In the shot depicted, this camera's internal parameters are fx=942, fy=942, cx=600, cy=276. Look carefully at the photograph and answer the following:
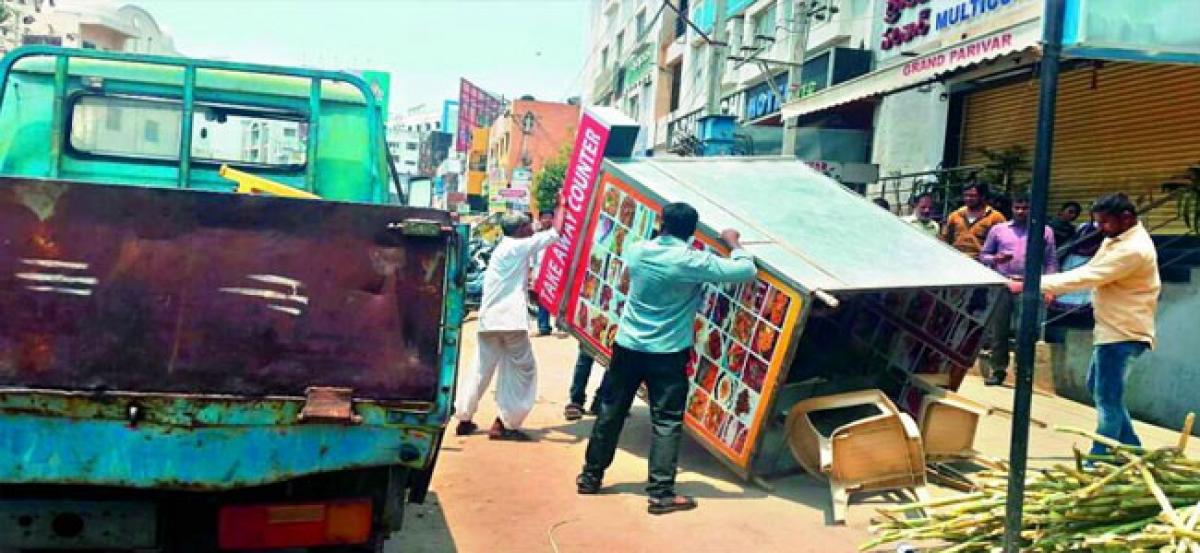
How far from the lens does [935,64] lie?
8.36 m

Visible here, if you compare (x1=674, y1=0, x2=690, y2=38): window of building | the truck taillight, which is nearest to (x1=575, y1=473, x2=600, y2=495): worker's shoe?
the truck taillight

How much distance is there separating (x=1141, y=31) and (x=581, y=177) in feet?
11.4

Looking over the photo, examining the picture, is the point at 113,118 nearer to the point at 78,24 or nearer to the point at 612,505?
the point at 612,505

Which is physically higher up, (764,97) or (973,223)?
(764,97)

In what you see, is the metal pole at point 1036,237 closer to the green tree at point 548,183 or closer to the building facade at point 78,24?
the green tree at point 548,183

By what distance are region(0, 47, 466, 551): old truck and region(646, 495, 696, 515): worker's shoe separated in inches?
69.6

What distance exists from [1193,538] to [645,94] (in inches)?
1322

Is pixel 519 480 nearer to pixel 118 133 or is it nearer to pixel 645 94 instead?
pixel 118 133

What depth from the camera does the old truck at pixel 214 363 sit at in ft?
8.85

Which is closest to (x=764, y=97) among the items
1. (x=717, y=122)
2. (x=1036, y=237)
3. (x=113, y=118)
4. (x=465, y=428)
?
(x=717, y=122)

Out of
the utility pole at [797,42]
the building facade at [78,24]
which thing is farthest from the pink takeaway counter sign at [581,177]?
the building facade at [78,24]

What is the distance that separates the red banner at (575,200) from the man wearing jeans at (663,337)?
4.36 ft

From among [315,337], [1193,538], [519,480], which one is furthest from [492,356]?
[1193,538]

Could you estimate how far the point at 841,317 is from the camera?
6016mm
